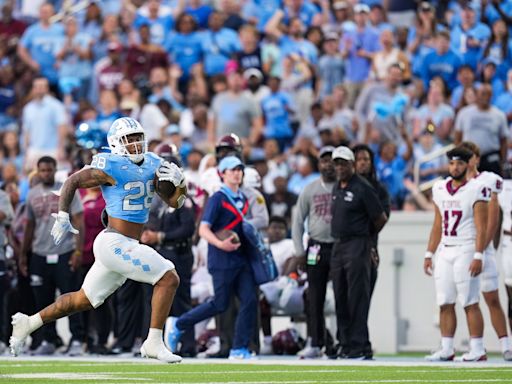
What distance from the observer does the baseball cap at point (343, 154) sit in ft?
45.6

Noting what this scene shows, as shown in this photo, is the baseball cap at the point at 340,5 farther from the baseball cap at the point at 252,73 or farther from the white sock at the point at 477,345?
the white sock at the point at 477,345

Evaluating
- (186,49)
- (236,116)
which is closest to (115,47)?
(186,49)

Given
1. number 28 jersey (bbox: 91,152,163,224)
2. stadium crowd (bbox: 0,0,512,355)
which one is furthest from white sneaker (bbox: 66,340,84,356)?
number 28 jersey (bbox: 91,152,163,224)

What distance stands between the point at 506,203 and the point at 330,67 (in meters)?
6.66

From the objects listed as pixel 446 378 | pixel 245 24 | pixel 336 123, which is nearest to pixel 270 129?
pixel 336 123

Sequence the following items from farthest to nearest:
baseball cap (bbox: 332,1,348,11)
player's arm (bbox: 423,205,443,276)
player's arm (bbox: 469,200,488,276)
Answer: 1. baseball cap (bbox: 332,1,348,11)
2. player's arm (bbox: 423,205,443,276)
3. player's arm (bbox: 469,200,488,276)

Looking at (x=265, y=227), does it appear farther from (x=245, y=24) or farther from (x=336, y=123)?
(x=245, y=24)

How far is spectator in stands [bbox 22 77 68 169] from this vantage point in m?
20.6

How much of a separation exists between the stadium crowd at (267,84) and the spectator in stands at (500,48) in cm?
2

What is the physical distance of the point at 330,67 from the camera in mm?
21109

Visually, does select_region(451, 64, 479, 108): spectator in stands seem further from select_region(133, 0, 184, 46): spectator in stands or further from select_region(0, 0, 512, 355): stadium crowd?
select_region(133, 0, 184, 46): spectator in stands

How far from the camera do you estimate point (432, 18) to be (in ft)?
69.6

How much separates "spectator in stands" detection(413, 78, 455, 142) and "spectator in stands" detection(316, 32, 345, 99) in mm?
1780

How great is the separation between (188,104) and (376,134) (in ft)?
11.6
